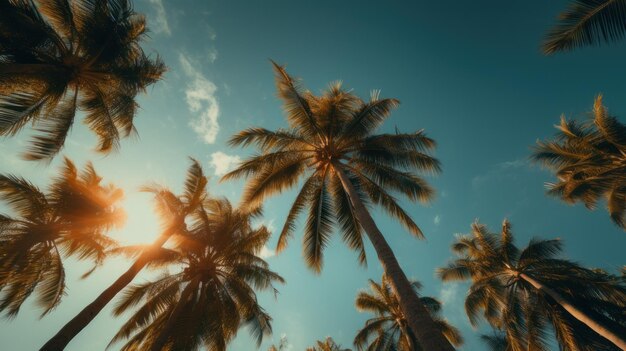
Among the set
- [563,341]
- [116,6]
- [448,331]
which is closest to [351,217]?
[563,341]

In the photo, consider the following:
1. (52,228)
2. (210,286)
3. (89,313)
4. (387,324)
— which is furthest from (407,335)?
(52,228)

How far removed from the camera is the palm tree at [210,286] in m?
11.2

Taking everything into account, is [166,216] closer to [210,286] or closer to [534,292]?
[210,286]

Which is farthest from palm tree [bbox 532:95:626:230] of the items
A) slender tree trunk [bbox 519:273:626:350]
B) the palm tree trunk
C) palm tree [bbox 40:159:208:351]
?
palm tree [bbox 40:159:208:351]

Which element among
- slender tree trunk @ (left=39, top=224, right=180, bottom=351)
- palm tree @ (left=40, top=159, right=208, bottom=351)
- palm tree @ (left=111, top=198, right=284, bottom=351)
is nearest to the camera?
slender tree trunk @ (left=39, top=224, right=180, bottom=351)

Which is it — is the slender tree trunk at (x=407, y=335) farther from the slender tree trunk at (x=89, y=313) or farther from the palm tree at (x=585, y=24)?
the palm tree at (x=585, y=24)

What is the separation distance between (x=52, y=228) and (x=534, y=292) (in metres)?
21.1

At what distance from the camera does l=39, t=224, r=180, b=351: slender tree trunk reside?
21.1 ft

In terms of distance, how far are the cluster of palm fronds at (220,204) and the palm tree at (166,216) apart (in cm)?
5

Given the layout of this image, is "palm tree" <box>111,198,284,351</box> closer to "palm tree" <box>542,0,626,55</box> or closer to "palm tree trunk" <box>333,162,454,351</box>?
"palm tree trunk" <box>333,162,454,351</box>

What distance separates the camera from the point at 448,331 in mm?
18625

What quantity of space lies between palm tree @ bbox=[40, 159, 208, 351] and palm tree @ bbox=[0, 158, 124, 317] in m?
1.81

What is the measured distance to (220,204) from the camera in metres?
14.1

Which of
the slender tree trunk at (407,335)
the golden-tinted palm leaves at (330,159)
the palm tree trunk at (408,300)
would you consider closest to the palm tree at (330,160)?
the golden-tinted palm leaves at (330,159)
